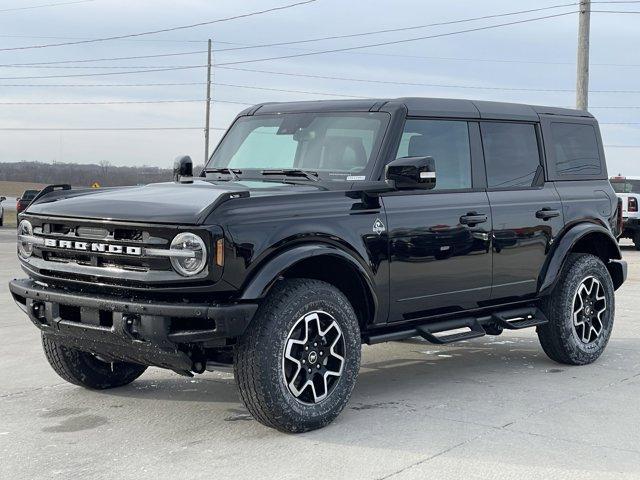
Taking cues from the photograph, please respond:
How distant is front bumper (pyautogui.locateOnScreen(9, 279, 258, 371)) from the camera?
5.13 meters

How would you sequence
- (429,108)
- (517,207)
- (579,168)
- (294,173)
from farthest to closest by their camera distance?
(579,168)
(517,207)
(429,108)
(294,173)

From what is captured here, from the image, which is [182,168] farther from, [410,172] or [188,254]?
[188,254]

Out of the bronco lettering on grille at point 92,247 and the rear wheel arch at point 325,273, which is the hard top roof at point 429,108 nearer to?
the rear wheel arch at point 325,273

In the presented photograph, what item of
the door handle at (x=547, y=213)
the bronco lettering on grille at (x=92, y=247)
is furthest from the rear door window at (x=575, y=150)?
the bronco lettering on grille at (x=92, y=247)

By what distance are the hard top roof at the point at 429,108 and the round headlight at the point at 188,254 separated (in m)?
1.98

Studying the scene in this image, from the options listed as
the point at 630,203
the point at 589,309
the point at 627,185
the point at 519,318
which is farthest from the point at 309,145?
the point at 627,185

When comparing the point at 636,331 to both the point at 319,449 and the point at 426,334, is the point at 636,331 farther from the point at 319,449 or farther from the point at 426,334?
the point at 319,449

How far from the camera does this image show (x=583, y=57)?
2292 cm

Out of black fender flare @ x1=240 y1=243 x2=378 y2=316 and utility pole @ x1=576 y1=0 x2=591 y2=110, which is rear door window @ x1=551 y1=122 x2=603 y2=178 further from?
utility pole @ x1=576 y1=0 x2=591 y2=110

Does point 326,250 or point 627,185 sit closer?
point 326,250

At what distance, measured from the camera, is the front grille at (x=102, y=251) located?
5207 mm

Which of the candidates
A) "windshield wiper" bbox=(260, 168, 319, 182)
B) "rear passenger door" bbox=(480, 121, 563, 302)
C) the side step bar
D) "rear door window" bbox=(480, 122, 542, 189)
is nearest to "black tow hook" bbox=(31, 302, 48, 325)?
"windshield wiper" bbox=(260, 168, 319, 182)

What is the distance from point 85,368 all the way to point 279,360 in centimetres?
182

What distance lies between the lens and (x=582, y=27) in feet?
75.9
